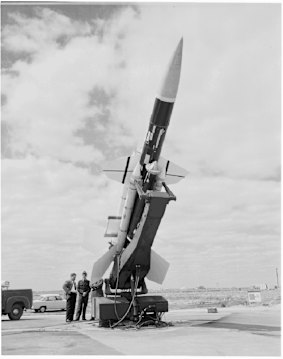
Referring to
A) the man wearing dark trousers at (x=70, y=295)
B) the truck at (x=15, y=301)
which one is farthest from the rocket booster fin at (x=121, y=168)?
the truck at (x=15, y=301)

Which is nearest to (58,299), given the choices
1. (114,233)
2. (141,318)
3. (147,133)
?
(114,233)

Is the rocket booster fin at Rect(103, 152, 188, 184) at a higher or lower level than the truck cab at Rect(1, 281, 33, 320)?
higher

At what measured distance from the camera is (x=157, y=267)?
9.63m

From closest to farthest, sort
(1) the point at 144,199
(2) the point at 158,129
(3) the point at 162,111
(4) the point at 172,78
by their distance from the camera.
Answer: (1) the point at 144,199
(4) the point at 172,78
(3) the point at 162,111
(2) the point at 158,129

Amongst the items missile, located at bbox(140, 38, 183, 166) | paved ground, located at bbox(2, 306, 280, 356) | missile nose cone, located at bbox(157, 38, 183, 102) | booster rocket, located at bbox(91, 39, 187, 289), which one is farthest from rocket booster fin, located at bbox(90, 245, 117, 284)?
missile nose cone, located at bbox(157, 38, 183, 102)

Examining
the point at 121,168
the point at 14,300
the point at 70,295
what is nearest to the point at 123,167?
the point at 121,168

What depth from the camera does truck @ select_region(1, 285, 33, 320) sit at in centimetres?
1153

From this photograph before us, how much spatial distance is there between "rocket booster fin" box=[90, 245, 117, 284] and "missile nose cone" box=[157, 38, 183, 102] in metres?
3.83

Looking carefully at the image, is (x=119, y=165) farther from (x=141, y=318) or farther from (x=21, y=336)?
(x=21, y=336)

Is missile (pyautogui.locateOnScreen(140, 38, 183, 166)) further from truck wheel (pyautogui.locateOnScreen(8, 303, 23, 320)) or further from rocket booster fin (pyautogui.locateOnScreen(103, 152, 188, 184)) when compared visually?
truck wheel (pyautogui.locateOnScreen(8, 303, 23, 320))

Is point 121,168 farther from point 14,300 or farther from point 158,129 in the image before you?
point 14,300

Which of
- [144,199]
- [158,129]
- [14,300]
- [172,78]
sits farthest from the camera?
[14,300]

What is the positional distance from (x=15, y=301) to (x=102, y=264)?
380cm

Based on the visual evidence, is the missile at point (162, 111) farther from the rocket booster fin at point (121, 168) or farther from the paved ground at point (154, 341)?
the paved ground at point (154, 341)
